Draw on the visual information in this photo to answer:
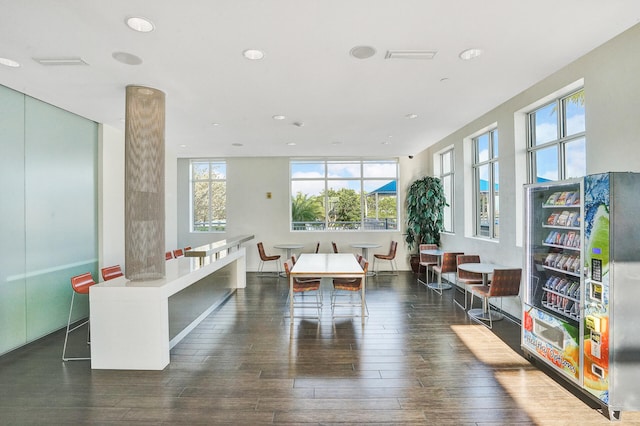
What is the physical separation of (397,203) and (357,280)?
4.32m

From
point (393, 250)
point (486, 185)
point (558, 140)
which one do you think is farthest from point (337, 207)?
point (558, 140)

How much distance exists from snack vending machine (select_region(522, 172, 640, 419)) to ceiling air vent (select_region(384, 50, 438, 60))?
1.70 metres

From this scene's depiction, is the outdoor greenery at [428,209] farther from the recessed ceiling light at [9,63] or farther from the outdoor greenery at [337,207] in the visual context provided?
the recessed ceiling light at [9,63]

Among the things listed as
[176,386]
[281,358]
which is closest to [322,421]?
[281,358]

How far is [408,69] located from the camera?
3.28 m

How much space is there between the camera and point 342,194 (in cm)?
898

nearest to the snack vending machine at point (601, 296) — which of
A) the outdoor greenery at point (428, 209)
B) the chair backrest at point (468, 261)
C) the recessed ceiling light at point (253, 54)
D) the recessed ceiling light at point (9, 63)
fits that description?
the chair backrest at point (468, 261)

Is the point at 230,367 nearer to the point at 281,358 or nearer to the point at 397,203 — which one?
the point at 281,358

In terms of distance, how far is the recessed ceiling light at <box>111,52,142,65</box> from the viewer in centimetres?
294

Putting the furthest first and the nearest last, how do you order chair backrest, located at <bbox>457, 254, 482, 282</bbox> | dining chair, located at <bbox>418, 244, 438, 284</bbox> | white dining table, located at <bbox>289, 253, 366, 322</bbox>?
dining chair, located at <bbox>418, 244, 438, 284</bbox>
chair backrest, located at <bbox>457, 254, 482, 282</bbox>
white dining table, located at <bbox>289, 253, 366, 322</bbox>

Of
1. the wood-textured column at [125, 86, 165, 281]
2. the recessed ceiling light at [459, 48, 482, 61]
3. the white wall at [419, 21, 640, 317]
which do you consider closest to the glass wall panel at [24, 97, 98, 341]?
the wood-textured column at [125, 86, 165, 281]

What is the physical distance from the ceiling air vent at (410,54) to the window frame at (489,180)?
308cm

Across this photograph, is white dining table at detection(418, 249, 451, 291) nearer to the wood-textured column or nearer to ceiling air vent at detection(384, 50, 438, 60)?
ceiling air vent at detection(384, 50, 438, 60)

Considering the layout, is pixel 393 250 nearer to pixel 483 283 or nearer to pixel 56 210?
pixel 483 283
